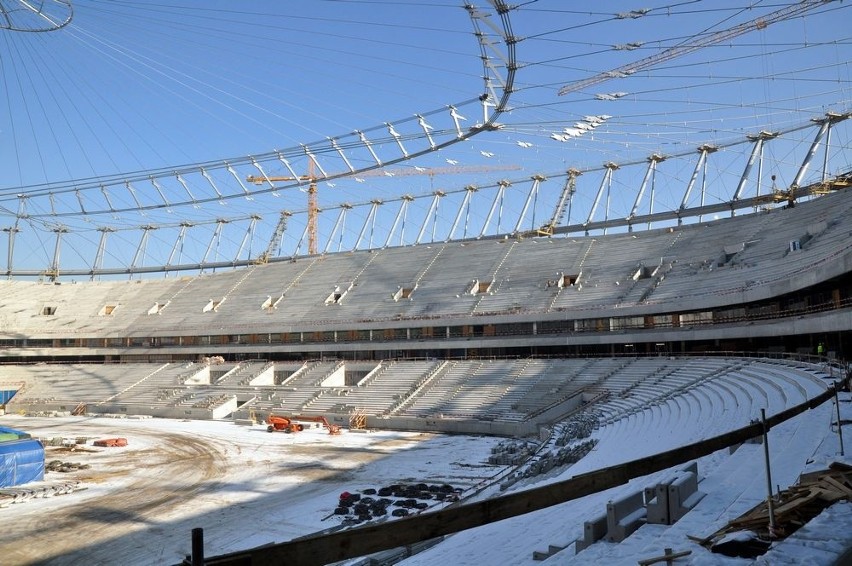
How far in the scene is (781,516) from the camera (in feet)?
19.3

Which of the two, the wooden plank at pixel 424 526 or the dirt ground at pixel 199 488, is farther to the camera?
the dirt ground at pixel 199 488

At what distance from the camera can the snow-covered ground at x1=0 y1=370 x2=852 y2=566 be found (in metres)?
7.18

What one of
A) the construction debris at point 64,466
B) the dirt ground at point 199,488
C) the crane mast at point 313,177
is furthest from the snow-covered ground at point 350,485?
the crane mast at point 313,177

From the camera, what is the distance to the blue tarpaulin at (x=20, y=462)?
24094 mm

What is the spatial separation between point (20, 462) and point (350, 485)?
42.2 feet

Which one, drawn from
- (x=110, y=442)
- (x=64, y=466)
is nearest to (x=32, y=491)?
(x=64, y=466)

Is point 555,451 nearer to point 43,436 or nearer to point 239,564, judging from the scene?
point 239,564

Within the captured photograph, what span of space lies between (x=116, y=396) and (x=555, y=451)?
44.0 metres

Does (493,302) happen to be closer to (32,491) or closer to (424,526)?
(32,491)

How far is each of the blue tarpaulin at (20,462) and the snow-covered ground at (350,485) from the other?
1.54 meters

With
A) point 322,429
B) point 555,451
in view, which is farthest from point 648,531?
point 322,429

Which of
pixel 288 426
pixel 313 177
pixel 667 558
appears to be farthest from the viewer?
pixel 313 177

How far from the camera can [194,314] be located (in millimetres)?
67188

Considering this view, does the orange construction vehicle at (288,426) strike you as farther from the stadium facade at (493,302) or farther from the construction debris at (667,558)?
the construction debris at (667,558)
